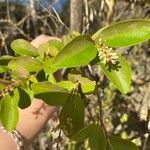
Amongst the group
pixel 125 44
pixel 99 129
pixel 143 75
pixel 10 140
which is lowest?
pixel 143 75

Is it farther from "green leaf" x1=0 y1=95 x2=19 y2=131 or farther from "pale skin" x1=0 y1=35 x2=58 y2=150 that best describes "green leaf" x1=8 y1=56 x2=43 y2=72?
"pale skin" x1=0 y1=35 x2=58 y2=150

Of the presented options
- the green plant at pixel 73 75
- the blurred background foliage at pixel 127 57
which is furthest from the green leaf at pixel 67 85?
the blurred background foliage at pixel 127 57

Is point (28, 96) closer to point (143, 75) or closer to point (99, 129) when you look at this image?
point (99, 129)

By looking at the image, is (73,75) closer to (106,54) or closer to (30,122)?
(106,54)

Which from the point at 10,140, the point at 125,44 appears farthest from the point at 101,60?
the point at 10,140

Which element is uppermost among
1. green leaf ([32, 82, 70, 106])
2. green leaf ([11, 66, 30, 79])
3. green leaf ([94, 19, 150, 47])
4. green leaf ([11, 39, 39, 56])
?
green leaf ([94, 19, 150, 47])

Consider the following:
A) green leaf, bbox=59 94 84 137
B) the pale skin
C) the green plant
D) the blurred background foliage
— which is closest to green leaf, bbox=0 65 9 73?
the green plant
